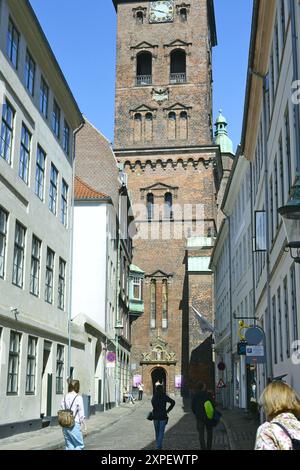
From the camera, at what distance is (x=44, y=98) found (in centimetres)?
2298

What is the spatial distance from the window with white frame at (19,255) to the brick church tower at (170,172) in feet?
97.5

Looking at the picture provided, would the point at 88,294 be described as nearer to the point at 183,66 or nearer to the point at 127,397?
the point at 127,397

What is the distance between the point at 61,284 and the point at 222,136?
55255mm

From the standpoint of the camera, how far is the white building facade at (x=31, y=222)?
1814 cm

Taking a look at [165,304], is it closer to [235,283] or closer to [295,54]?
[235,283]

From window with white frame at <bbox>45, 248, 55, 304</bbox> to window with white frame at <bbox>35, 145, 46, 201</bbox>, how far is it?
7.57ft

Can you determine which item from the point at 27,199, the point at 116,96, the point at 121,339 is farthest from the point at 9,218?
the point at 116,96

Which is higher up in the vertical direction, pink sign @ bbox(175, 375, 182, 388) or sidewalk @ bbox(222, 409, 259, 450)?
pink sign @ bbox(175, 375, 182, 388)

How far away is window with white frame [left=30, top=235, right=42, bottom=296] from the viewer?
2112cm

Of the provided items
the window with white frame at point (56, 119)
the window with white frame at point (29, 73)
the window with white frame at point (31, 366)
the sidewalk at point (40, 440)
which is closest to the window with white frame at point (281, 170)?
the window with white frame at point (29, 73)

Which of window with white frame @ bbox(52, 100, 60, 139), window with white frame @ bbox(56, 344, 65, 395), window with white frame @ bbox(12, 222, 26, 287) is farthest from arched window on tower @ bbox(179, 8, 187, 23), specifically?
window with white frame @ bbox(12, 222, 26, 287)

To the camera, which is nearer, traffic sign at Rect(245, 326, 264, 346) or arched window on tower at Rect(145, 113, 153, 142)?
traffic sign at Rect(245, 326, 264, 346)

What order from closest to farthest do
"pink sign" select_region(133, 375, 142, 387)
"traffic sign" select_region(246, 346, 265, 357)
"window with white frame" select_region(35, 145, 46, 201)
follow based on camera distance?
1. "traffic sign" select_region(246, 346, 265, 357)
2. "window with white frame" select_region(35, 145, 46, 201)
3. "pink sign" select_region(133, 375, 142, 387)

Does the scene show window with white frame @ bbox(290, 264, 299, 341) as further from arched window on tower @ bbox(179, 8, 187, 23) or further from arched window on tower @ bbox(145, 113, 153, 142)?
arched window on tower @ bbox(179, 8, 187, 23)
